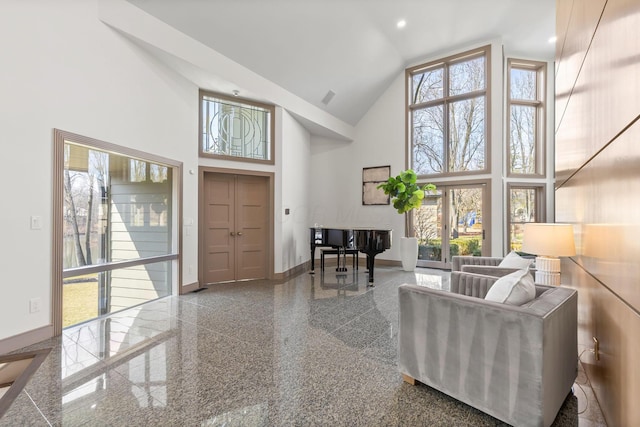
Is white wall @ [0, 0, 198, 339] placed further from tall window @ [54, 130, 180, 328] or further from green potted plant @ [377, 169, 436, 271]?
green potted plant @ [377, 169, 436, 271]

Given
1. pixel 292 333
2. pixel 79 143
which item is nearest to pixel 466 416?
pixel 292 333

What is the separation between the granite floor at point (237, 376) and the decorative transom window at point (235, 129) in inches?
111

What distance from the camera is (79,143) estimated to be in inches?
129

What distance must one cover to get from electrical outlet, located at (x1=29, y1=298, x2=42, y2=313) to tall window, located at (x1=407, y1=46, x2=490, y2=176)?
6.91 meters

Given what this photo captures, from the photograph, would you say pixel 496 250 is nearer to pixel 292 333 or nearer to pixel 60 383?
pixel 292 333

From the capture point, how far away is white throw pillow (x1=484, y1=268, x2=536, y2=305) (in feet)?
6.07

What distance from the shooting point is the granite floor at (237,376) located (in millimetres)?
1817

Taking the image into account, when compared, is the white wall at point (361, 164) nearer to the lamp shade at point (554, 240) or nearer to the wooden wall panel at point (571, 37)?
the wooden wall panel at point (571, 37)

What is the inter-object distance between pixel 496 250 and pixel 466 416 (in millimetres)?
5245

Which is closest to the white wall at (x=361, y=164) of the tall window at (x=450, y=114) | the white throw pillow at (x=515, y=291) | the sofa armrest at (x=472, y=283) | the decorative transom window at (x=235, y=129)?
the tall window at (x=450, y=114)

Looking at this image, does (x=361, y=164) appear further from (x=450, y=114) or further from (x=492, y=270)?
(x=492, y=270)

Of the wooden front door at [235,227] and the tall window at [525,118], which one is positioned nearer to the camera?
the wooden front door at [235,227]

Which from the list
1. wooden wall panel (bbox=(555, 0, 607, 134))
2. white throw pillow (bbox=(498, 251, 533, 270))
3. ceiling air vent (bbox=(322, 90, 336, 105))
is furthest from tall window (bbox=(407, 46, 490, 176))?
white throw pillow (bbox=(498, 251, 533, 270))

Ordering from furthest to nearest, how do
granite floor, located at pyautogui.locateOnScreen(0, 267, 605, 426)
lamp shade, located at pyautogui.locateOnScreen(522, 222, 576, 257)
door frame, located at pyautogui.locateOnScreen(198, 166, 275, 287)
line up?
1. door frame, located at pyautogui.locateOnScreen(198, 166, 275, 287)
2. lamp shade, located at pyautogui.locateOnScreen(522, 222, 576, 257)
3. granite floor, located at pyautogui.locateOnScreen(0, 267, 605, 426)
